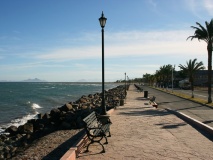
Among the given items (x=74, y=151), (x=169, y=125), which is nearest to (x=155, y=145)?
(x=74, y=151)

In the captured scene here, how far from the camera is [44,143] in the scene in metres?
12.5

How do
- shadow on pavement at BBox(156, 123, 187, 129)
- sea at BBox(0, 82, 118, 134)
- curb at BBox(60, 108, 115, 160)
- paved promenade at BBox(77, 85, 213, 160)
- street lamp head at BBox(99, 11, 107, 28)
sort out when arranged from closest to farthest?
curb at BBox(60, 108, 115, 160)
paved promenade at BBox(77, 85, 213, 160)
shadow on pavement at BBox(156, 123, 187, 129)
street lamp head at BBox(99, 11, 107, 28)
sea at BBox(0, 82, 118, 134)

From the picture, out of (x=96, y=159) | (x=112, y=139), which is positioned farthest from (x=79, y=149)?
(x=112, y=139)

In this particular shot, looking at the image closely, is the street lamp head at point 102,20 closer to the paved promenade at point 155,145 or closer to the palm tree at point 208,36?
the paved promenade at point 155,145

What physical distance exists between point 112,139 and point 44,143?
3.12m

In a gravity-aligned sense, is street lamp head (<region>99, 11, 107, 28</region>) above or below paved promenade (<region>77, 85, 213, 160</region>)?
above

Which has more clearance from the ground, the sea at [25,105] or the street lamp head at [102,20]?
the street lamp head at [102,20]

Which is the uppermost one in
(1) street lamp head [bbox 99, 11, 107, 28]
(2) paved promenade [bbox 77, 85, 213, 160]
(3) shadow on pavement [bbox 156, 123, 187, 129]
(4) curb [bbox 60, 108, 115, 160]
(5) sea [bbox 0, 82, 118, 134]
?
(1) street lamp head [bbox 99, 11, 107, 28]

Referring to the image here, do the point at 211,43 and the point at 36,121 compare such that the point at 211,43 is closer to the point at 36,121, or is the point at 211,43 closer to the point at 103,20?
the point at 36,121

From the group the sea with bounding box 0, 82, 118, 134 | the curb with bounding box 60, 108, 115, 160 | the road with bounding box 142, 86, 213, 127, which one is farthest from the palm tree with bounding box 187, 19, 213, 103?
the curb with bounding box 60, 108, 115, 160

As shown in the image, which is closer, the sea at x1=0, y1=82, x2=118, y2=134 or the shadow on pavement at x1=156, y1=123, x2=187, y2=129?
the shadow on pavement at x1=156, y1=123, x2=187, y2=129

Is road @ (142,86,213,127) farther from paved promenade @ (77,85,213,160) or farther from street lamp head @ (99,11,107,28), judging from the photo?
street lamp head @ (99,11,107,28)

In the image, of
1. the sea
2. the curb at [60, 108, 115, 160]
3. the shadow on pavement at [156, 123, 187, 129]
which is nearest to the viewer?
the curb at [60, 108, 115, 160]

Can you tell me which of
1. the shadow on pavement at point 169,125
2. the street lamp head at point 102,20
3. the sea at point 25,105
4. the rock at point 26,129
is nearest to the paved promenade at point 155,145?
the shadow on pavement at point 169,125
